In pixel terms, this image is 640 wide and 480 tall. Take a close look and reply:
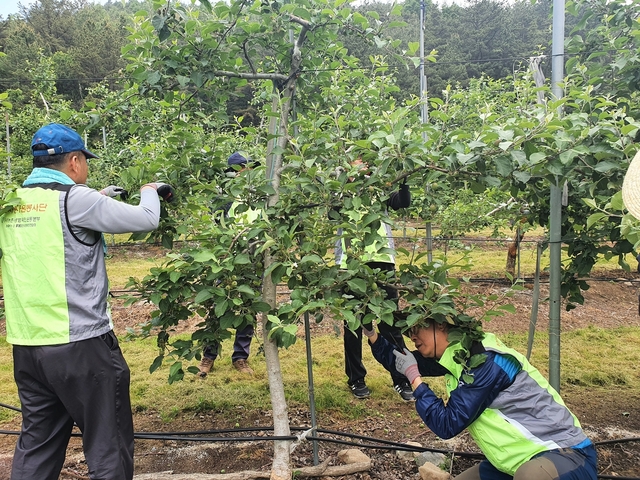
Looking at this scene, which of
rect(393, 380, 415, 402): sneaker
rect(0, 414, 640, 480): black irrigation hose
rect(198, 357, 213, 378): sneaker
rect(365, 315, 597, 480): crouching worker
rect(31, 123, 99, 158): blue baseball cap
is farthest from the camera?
rect(198, 357, 213, 378): sneaker

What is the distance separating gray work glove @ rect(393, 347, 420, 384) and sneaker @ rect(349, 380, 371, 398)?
1.56m

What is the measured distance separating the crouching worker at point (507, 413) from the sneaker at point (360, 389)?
170cm

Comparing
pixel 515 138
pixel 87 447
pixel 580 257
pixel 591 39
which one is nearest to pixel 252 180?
pixel 515 138

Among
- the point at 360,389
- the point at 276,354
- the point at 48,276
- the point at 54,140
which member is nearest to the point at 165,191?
the point at 54,140

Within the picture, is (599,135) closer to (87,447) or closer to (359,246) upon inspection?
(359,246)

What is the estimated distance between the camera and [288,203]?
226 cm

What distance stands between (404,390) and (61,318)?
261 cm

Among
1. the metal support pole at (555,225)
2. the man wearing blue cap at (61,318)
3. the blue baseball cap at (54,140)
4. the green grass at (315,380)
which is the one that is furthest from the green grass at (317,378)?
the blue baseball cap at (54,140)

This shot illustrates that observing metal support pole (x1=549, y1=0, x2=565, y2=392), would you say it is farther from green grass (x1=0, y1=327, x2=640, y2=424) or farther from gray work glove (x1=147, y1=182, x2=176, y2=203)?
gray work glove (x1=147, y1=182, x2=176, y2=203)

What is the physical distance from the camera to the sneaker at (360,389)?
12.2 feet

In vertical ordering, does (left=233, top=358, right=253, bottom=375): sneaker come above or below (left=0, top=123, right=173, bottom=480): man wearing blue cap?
below

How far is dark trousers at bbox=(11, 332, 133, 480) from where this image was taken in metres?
1.90

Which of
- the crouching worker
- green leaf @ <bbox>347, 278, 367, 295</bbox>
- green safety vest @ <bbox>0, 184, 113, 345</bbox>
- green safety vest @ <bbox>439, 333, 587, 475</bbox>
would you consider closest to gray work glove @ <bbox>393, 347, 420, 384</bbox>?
the crouching worker

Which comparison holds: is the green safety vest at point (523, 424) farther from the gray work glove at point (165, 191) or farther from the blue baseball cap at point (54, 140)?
the blue baseball cap at point (54, 140)
